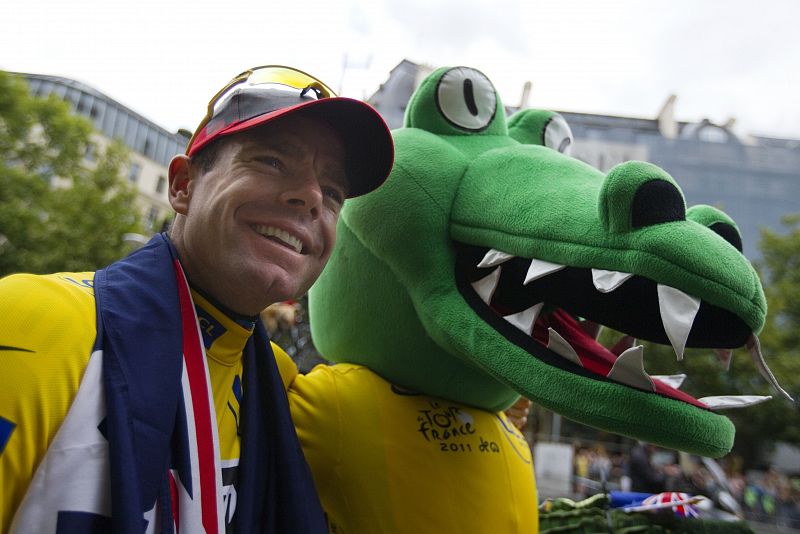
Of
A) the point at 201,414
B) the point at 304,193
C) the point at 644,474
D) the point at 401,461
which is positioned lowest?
the point at 644,474

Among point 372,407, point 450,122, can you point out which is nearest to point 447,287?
point 372,407

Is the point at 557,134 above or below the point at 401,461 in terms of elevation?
above

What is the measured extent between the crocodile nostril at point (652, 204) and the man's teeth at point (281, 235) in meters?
0.82

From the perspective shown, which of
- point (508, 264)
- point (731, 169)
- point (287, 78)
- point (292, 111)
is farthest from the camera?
point (731, 169)

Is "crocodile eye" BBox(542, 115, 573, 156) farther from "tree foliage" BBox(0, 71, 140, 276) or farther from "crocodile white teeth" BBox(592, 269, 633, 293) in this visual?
"tree foliage" BBox(0, 71, 140, 276)

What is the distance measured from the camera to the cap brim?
1.41 m

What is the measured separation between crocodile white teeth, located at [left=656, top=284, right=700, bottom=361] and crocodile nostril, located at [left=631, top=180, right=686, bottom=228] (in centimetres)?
17

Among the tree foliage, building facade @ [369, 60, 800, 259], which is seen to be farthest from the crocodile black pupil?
building facade @ [369, 60, 800, 259]

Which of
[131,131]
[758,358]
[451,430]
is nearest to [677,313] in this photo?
[758,358]

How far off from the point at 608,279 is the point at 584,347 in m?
0.35

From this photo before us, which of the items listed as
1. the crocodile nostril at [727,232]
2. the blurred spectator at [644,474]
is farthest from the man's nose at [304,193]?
the blurred spectator at [644,474]

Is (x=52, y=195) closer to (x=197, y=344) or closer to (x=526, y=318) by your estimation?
(x=197, y=344)

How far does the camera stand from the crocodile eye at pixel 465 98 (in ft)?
6.84

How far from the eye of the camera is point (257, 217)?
1387 millimetres
